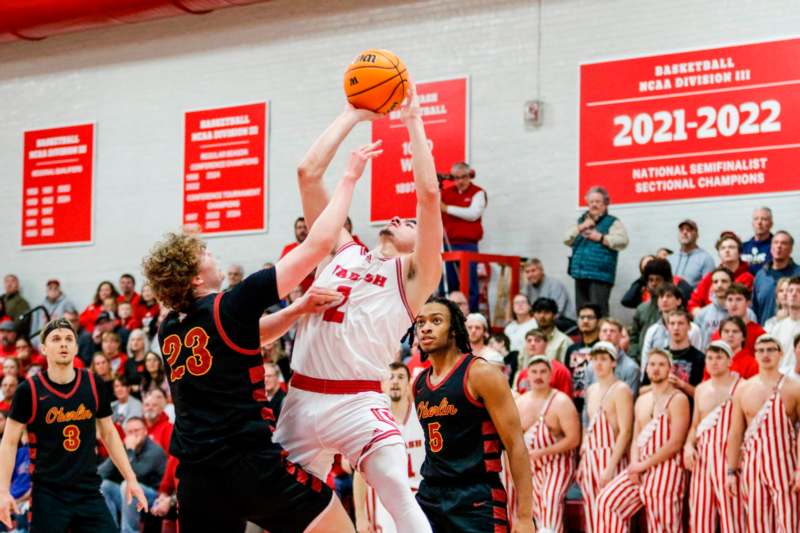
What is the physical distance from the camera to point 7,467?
7.50m

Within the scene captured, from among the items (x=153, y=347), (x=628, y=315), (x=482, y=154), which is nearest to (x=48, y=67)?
(x=153, y=347)

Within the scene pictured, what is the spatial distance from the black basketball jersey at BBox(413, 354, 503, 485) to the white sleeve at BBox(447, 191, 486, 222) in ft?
26.8

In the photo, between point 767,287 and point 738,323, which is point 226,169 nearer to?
point 767,287

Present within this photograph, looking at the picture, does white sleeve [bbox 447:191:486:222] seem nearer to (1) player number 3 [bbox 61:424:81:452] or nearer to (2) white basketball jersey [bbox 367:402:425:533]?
(2) white basketball jersey [bbox 367:402:425:533]

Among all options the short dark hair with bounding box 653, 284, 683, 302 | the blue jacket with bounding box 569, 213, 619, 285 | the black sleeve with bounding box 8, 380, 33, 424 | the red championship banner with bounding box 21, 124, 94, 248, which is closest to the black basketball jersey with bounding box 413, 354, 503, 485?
the black sleeve with bounding box 8, 380, 33, 424

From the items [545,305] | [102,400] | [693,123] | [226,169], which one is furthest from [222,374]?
[226,169]

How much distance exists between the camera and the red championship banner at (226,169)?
56.1 feet

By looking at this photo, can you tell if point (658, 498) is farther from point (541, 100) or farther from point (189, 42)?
point (189, 42)

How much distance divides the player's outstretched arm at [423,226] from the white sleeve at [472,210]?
344 inches

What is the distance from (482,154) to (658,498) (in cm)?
678

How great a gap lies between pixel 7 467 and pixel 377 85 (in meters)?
3.97

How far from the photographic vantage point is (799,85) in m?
13.0

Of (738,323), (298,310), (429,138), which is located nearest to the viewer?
(298,310)

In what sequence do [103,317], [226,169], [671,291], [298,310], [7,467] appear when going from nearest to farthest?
1. [298,310]
2. [7,467]
3. [671,291]
4. [103,317]
5. [226,169]
